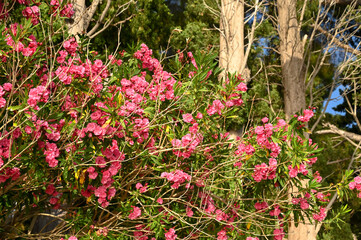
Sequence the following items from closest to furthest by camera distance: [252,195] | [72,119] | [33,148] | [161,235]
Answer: [33,148] → [72,119] → [161,235] → [252,195]

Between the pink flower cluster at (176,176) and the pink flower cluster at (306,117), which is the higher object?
the pink flower cluster at (306,117)

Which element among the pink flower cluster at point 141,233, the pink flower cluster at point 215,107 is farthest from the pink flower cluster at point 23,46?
the pink flower cluster at point 141,233

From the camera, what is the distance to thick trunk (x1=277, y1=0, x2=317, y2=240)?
7484 mm

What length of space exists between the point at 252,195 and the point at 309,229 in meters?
3.13

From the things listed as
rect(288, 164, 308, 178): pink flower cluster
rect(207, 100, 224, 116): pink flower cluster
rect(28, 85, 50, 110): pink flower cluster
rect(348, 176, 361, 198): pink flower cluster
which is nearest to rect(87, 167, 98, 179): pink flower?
rect(28, 85, 50, 110): pink flower cluster

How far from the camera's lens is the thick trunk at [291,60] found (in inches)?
295

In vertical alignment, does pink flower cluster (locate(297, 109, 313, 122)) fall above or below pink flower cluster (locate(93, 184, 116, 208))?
above

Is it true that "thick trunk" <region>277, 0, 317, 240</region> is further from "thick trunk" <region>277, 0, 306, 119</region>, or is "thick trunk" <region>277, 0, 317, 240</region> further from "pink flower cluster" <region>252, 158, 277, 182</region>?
"pink flower cluster" <region>252, 158, 277, 182</region>

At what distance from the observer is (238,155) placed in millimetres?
3879

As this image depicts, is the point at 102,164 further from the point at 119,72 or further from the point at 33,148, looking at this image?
the point at 119,72

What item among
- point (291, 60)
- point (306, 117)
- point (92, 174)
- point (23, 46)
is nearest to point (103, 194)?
point (92, 174)

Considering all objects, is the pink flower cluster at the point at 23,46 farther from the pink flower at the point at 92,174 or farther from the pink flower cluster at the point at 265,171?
the pink flower cluster at the point at 265,171

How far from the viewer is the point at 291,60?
7672mm

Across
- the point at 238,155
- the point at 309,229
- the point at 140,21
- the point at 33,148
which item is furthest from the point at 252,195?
the point at 140,21
